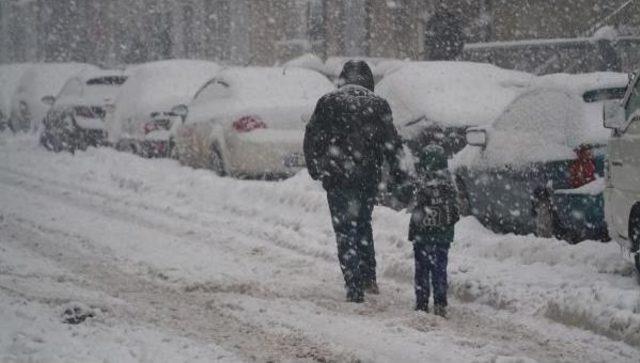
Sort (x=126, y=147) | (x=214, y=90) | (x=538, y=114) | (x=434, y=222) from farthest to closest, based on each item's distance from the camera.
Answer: (x=126, y=147) → (x=214, y=90) → (x=538, y=114) → (x=434, y=222)

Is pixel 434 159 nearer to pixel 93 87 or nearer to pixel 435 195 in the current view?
pixel 435 195

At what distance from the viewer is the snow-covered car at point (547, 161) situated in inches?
323

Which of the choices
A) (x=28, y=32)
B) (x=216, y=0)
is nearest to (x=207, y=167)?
(x=216, y=0)

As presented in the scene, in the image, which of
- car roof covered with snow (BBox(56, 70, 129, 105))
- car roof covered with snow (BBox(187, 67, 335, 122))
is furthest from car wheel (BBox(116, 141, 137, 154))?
car roof covered with snow (BBox(187, 67, 335, 122))

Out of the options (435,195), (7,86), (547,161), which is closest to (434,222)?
(435,195)

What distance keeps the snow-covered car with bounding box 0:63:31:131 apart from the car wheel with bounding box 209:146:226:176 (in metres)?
13.3

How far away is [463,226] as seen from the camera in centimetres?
956

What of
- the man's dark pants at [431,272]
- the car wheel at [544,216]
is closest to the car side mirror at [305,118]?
the car wheel at [544,216]

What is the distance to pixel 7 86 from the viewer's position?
27.4m

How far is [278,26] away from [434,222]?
24557mm

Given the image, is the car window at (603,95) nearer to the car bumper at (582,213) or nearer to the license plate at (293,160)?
the car bumper at (582,213)

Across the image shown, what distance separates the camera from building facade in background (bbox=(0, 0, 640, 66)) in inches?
853

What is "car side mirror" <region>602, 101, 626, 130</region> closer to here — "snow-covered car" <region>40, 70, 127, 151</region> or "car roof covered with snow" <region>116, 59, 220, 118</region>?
"car roof covered with snow" <region>116, 59, 220, 118</region>

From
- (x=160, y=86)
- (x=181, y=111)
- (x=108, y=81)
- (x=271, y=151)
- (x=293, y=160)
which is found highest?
(x=108, y=81)
